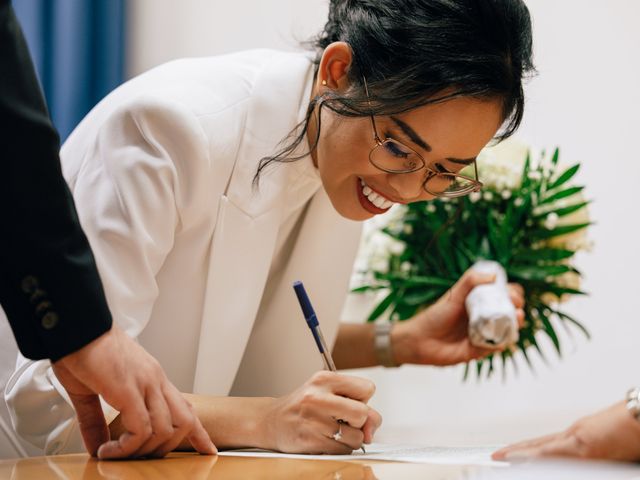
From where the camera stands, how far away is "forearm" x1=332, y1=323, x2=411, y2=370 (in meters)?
1.70

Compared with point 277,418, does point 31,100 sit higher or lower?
higher

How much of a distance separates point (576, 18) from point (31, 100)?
196 cm

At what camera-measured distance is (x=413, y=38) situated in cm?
116

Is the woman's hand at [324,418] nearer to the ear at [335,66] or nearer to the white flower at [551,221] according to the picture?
the ear at [335,66]

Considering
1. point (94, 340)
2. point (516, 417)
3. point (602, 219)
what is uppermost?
point (94, 340)

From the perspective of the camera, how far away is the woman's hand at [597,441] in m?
0.91

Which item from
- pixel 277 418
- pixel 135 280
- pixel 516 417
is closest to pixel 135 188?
pixel 135 280

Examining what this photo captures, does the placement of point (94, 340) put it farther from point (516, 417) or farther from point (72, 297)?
point (516, 417)

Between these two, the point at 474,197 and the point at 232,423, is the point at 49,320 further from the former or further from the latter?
the point at 474,197

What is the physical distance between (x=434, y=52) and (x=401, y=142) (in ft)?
0.42

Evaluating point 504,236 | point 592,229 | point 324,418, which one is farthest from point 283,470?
point 592,229

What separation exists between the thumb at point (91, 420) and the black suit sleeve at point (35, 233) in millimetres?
180

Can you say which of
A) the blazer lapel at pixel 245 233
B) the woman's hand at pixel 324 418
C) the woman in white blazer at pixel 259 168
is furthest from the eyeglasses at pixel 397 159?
the woman's hand at pixel 324 418

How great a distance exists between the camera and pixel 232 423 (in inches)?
44.4
